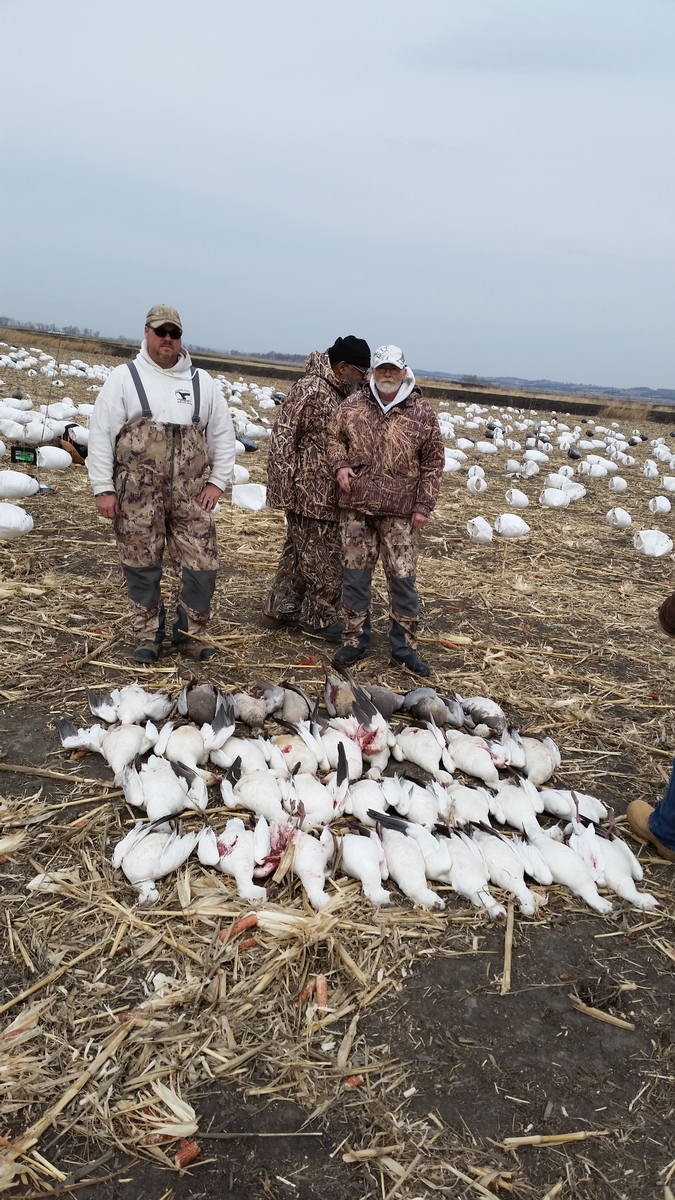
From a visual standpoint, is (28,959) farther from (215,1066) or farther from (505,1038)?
(505,1038)

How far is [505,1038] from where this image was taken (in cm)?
262

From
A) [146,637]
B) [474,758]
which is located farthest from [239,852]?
[146,637]

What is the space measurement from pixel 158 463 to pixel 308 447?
3.77 feet

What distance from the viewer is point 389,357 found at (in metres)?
4.89

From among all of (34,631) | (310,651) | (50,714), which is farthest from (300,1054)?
(34,631)

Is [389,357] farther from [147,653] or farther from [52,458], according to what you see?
[52,458]

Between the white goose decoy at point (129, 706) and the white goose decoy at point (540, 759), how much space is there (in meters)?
2.04

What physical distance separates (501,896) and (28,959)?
1.90 meters

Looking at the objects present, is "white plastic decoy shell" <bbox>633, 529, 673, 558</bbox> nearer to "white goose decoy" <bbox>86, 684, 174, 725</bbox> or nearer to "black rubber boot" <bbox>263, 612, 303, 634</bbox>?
"black rubber boot" <bbox>263, 612, 303, 634</bbox>

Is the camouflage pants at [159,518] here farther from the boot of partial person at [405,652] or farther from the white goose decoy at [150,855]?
the white goose decoy at [150,855]

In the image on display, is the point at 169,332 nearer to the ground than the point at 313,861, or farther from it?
farther from it

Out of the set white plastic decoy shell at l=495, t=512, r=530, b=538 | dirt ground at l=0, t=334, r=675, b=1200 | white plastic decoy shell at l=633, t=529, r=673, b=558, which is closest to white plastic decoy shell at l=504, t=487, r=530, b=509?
white plastic decoy shell at l=495, t=512, r=530, b=538

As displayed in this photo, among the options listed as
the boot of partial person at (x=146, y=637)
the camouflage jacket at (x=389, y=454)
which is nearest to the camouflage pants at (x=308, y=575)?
the camouflage jacket at (x=389, y=454)

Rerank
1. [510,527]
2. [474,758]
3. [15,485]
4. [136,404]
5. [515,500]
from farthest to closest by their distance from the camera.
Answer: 1. [515,500]
2. [510,527]
3. [15,485]
4. [136,404]
5. [474,758]
